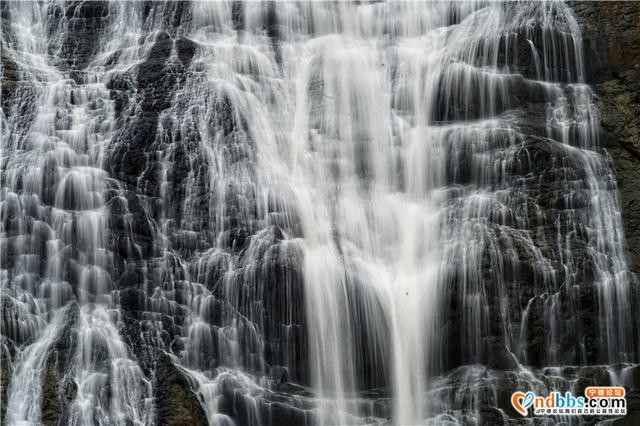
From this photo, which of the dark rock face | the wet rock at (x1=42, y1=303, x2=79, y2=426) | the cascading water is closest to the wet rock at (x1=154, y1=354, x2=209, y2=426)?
the cascading water

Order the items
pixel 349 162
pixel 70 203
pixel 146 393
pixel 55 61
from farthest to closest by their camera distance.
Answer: pixel 55 61
pixel 349 162
pixel 70 203
pixel 146 393

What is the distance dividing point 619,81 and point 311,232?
6254 mm

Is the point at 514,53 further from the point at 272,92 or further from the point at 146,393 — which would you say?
the point at 146,393

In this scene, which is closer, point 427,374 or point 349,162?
point 427,374

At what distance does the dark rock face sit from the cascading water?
0.26 meters

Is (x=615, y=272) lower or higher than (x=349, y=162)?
lower

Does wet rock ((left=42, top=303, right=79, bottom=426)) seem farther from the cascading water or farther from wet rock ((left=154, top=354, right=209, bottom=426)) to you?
wet rock ((left=154, top=354, right=209, bottom=426))

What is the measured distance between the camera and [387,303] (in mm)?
11867

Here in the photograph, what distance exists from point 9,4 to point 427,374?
438 inches

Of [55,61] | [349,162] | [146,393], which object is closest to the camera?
[146,393]

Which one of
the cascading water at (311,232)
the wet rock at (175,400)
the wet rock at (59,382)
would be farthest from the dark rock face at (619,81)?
the wet rock at (59,382)

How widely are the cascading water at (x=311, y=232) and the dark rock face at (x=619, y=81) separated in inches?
10.1

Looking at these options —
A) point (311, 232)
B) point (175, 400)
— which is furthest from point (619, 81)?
point (175, 400)

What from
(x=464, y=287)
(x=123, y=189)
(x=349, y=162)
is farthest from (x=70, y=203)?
(x=464, y=287)
